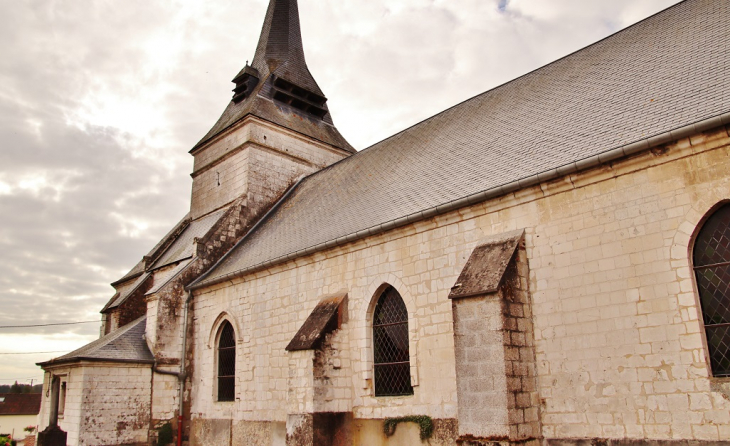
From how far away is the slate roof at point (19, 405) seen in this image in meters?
47.8

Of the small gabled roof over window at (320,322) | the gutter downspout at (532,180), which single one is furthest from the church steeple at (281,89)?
the small gabled roof over window at (320,322)

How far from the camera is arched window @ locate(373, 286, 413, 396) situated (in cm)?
995

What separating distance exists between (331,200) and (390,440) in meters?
6.53

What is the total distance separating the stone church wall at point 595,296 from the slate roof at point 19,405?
48.8m

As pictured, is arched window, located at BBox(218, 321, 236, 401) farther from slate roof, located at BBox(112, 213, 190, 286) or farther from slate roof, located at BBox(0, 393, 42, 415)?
slate roof, located at BBox(0, 393, 42, 415)

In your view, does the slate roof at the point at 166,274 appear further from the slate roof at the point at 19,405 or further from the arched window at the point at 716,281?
the slate roof at the point at 19,405

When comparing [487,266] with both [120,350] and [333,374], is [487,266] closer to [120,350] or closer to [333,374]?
[333,374]

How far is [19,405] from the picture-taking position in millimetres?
48625

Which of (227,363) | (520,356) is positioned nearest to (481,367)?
(520,356)

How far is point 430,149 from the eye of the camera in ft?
42.5

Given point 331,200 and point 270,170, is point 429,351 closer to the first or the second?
point 331,200

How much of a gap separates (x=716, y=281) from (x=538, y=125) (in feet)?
14.8

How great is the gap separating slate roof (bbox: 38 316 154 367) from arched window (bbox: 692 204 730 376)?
12.4m

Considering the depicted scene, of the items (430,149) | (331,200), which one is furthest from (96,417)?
(430,149)
